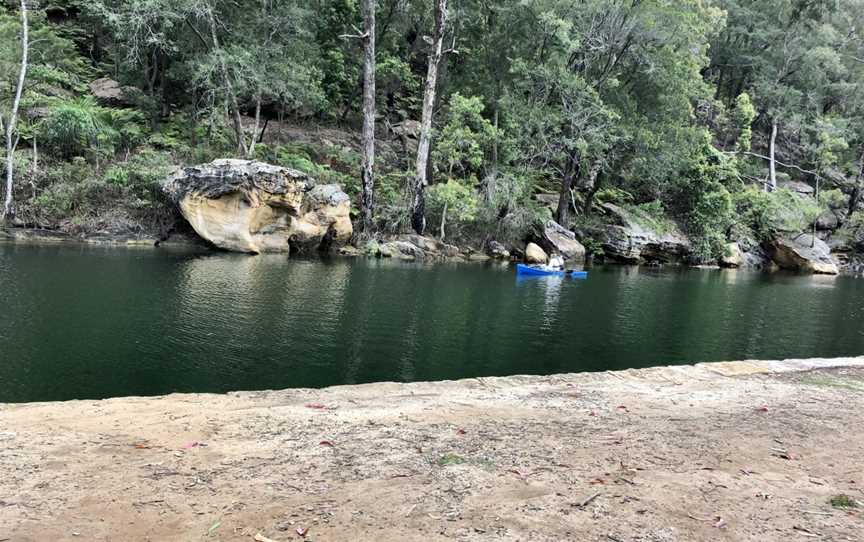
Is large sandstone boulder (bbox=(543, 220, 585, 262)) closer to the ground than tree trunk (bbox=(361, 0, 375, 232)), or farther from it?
closer to the ground

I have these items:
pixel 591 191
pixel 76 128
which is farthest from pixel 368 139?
pixel 591 191

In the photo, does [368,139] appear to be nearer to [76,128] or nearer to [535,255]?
[535,255]

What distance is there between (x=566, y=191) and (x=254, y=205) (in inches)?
774

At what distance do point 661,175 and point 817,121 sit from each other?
17.0m

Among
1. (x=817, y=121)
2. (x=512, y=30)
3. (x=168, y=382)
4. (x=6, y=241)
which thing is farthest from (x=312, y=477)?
(x=817, y=121)

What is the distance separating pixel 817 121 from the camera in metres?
42.1

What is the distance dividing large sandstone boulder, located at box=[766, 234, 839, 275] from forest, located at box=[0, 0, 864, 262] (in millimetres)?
1202

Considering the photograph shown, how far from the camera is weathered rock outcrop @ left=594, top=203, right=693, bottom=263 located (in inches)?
1448

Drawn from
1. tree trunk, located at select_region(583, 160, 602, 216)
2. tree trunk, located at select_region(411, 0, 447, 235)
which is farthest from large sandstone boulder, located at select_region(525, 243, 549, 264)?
tree trunk, located at select_region(583, 160, 602, 216)

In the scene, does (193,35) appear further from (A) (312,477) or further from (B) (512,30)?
(A) (312,477)

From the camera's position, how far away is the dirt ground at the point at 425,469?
3645mm

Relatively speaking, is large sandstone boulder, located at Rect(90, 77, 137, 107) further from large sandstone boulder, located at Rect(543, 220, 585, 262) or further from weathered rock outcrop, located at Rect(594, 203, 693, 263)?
weathered rock outcrop, located at Rect(594, 203, 693, 263)

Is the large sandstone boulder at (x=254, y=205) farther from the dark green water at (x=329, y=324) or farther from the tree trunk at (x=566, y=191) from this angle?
the tree trunk at (x=566, y=191)

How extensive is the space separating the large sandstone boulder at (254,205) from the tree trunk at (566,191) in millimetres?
14833
